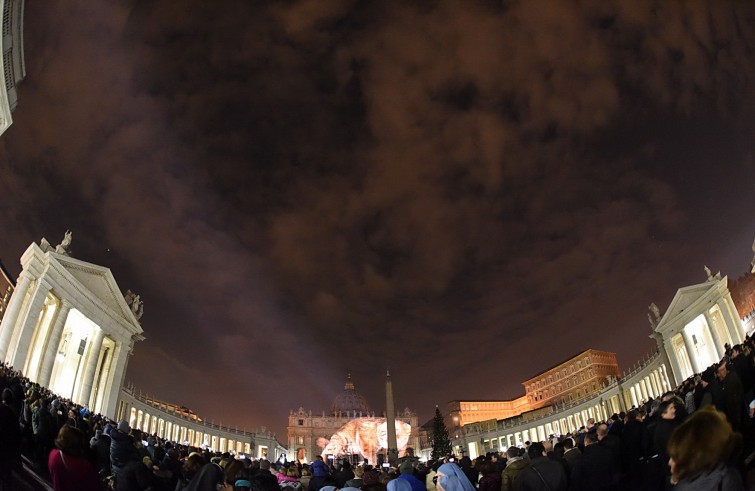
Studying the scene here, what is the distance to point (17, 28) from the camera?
3145cm

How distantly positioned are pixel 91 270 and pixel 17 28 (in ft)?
86.7

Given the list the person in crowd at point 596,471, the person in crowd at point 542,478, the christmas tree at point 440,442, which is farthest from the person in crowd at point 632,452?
the christmas tree at point 440,442

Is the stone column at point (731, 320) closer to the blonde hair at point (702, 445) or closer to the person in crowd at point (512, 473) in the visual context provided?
the person in crowd at point (512, 473)

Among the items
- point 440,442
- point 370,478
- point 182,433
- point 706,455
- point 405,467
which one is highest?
point 182,433

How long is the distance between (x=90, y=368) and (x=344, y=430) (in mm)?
59930

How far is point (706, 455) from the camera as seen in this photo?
3.78m

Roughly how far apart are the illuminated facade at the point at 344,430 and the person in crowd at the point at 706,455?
328 ft

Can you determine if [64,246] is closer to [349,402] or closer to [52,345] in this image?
[52,345]

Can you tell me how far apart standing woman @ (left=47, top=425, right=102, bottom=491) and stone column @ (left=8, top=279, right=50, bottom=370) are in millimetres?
38260

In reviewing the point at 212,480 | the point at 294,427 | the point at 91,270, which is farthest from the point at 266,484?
the point at 294,427

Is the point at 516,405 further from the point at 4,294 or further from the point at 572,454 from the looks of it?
the point at 572,454

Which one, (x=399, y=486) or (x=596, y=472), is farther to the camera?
(x=596, y=472)

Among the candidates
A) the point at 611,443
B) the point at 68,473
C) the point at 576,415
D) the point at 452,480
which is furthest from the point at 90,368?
the point at 576,415

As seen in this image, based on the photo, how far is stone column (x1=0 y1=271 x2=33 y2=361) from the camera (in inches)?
1489
